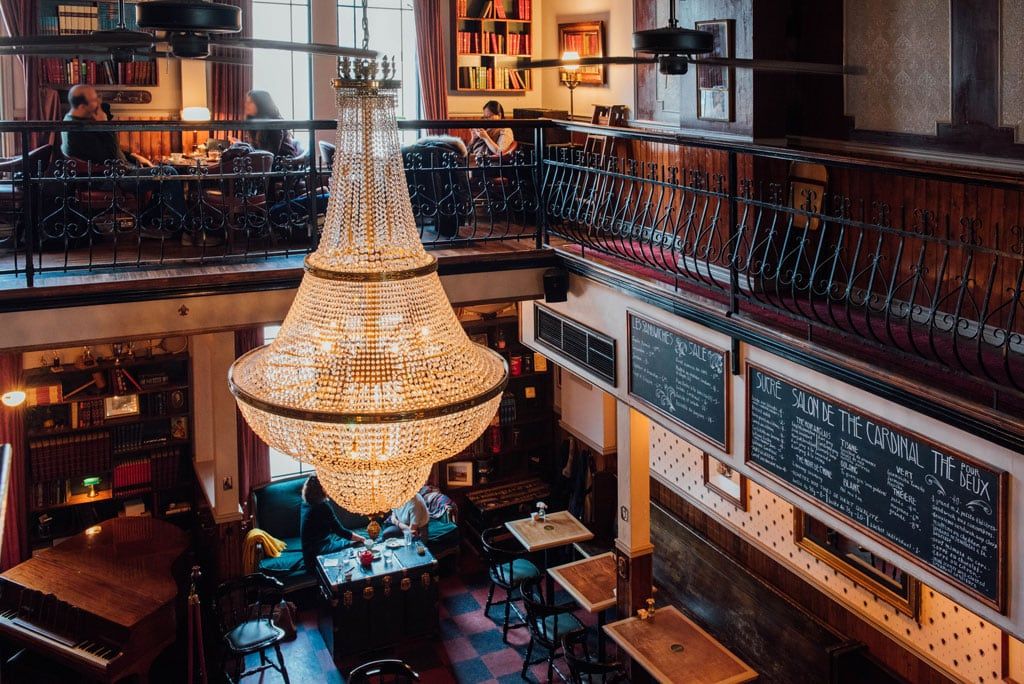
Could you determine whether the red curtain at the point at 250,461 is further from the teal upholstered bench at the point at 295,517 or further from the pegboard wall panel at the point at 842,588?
the pegboard wall panel at the point at 842,588

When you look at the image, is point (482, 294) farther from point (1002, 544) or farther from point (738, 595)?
point (1002, 544)

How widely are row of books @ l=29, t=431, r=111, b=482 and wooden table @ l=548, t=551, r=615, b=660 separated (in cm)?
440

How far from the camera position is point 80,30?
10.3m

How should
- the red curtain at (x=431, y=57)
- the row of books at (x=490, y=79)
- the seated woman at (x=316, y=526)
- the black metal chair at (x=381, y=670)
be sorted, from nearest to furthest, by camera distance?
the black metal chair at (x=381, y=670)
the seated woman at (x=316, y=526)
the red curtain at (x=431, y=57)
the row of books at (x=490, y=79)

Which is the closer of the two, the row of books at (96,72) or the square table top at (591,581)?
the square table top at (591,581)

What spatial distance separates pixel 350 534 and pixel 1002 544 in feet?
22.2

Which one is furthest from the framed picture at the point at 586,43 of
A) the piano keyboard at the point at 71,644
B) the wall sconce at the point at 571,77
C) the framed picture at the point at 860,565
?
the piano keyboard at the point at 71,644

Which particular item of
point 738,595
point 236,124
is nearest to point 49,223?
point 236,124

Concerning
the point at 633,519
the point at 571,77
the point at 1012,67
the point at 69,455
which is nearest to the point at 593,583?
the point at 633,519

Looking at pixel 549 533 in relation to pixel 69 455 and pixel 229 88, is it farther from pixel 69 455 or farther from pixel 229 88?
pixel 229 88

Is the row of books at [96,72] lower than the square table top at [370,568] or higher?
higher

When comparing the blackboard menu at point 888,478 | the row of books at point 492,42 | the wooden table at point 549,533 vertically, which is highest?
the row of books at point 492,42

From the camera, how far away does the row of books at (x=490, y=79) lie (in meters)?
11.6

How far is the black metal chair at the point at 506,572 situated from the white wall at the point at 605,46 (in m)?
4.07
